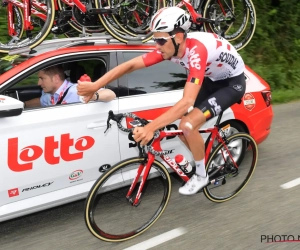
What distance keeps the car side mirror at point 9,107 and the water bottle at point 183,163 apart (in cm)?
148

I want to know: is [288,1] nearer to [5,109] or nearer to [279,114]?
[279,114]

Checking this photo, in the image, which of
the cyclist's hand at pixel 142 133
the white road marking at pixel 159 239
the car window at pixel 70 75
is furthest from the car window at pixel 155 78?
the white road marking at pixel 159 239

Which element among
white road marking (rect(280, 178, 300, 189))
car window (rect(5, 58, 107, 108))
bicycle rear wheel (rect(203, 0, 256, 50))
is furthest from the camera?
bicycle rear wheel (rect(203, 0, 256, 50))

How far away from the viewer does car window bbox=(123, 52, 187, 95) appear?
4.29 m

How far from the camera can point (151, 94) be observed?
171 inches

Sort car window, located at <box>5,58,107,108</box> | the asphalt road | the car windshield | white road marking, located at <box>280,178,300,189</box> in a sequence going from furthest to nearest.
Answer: white road marking, located at <box>280,178,300,189</box> < car window, located at <box>5,58,107,108</box> < the car windshield < the asphalt road

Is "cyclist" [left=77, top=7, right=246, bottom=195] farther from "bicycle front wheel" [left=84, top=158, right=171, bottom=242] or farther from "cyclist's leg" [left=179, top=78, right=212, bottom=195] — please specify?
"bicycle front wheel" [left=84, top=158, right=171, bottom=242]

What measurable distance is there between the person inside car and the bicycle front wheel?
2.47ft

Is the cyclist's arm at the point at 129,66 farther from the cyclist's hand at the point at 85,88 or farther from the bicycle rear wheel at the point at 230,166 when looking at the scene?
the bicycle rear wheel at the point at 230,166

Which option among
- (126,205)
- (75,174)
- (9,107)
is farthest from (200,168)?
(9,107)

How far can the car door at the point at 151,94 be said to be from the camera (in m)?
4.17

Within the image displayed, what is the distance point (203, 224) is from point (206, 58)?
1.64 metres

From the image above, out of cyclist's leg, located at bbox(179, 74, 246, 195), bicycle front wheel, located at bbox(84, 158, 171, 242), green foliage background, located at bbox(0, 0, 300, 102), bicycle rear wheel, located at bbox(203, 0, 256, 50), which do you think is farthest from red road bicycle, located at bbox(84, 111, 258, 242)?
green foliage background, located at bbox(0, 0, 300, 102)

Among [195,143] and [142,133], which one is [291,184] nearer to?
[195,143]
